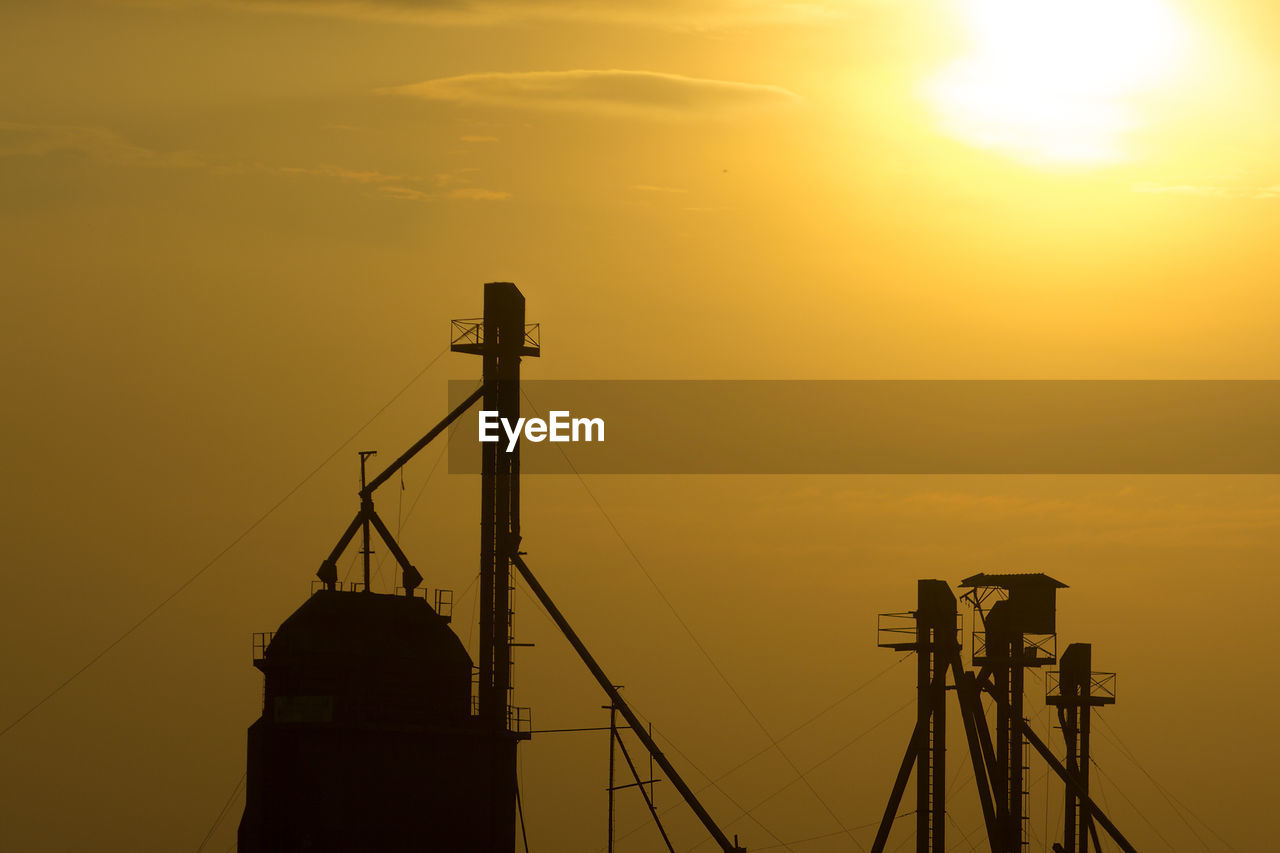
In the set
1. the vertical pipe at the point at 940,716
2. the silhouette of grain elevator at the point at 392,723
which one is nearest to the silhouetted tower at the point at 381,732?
the silhouette of grain elevator at the point at 392,723

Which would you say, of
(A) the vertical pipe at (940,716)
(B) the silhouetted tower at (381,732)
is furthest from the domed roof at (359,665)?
(A) the vertical pipe at (940,716)

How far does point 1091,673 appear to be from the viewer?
72.6 meters

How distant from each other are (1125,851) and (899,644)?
395 inches

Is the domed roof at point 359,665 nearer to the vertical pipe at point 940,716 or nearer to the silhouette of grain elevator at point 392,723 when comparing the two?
the silhouette of grain elevator at point 392,723

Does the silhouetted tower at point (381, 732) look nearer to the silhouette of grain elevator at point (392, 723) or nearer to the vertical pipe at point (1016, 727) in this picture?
the silhouette of grain elevator at point (392, 723)

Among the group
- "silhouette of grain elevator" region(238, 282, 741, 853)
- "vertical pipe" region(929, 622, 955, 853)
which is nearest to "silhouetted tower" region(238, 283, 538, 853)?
"silhouette of grain elevator" region(238, 282, 741, 853)

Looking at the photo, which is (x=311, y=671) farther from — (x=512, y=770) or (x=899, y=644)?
(x=899, y=644)

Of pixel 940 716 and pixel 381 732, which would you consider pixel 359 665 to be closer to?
pixel 381 732

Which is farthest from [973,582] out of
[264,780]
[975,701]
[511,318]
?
[264,780]

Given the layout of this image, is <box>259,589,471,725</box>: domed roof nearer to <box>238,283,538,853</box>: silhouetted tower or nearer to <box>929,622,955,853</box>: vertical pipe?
<box>238,283,538,853</box>: silhouetted tower

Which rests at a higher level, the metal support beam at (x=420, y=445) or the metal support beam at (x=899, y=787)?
the metal support beam at (x=420, y=445)

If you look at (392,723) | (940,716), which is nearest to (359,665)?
(392,723)

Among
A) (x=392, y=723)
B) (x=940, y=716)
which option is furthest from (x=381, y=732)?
(x=940, y=716)

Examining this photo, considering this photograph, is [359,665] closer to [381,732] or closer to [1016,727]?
[381,732]
